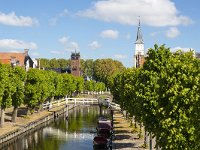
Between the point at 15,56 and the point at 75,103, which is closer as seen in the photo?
the point at 75,103

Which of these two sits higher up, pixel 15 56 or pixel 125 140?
pixel 15 56

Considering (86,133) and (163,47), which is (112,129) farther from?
(163,47)

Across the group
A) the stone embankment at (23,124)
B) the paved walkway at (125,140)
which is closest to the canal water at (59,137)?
the stone embankment at (23,124)

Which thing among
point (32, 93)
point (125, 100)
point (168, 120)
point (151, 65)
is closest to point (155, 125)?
point (168, 120)

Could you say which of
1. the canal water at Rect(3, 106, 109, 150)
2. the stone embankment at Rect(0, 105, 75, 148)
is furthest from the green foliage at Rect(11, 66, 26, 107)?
the canal water at Rect(3, 106, 109, 150)

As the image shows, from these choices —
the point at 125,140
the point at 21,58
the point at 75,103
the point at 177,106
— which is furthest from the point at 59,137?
the point at 21,58

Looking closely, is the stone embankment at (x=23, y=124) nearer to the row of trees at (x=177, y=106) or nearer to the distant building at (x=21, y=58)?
the distant building at (x=21, y=58)

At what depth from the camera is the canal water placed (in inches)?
2703

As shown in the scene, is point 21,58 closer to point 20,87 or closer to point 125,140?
point 20,87

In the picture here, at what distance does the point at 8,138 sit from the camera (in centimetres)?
7006

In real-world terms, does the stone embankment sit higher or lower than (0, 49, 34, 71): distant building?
lower

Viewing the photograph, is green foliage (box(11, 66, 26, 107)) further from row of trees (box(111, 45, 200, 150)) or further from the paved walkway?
row of trees (box(111, 45, 200, 150))

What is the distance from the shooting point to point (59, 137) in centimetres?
8000

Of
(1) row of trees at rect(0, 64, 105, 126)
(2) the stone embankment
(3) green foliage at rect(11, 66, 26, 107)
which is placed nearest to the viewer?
(2) the stone embankment
